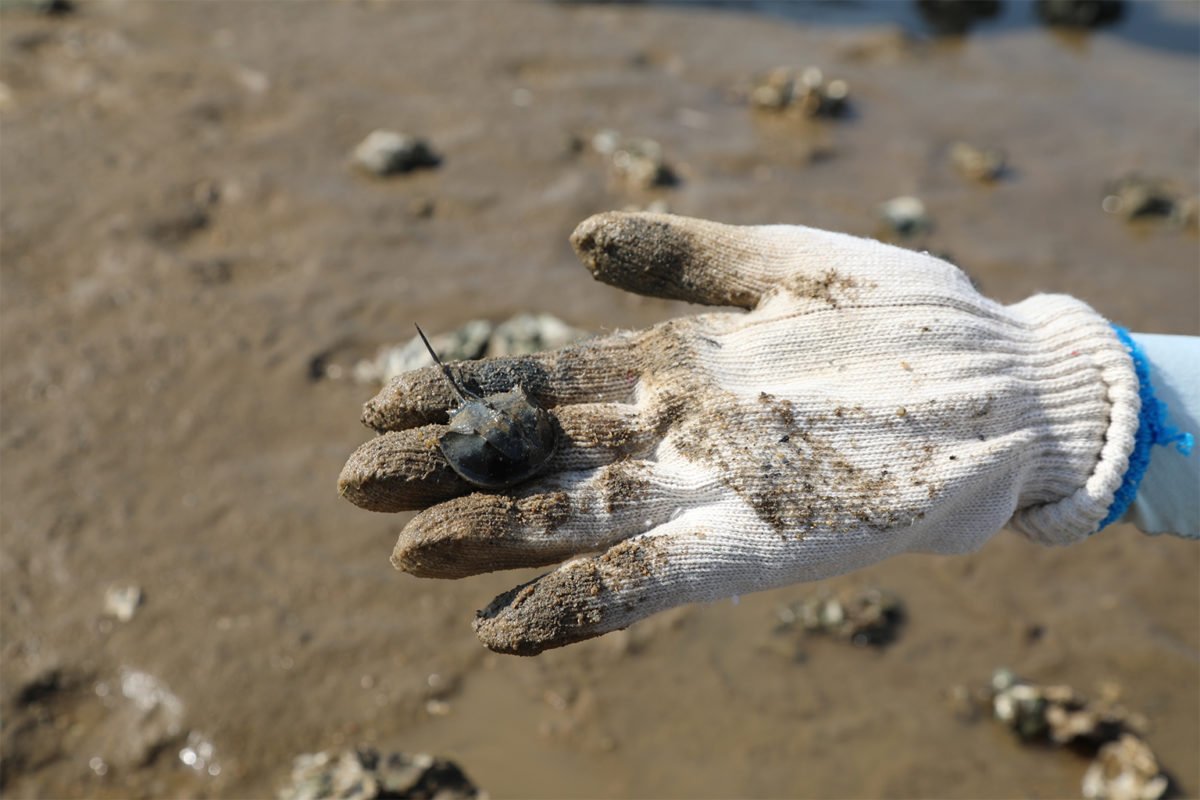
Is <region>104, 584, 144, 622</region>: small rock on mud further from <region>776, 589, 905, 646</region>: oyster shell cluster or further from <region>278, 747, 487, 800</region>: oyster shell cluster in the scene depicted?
<region>776, 589, 905, 646</region>: oyster shell cluster

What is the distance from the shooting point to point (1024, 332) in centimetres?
247

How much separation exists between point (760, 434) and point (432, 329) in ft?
8.68

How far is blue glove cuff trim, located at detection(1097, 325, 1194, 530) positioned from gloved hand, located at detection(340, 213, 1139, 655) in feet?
0.23

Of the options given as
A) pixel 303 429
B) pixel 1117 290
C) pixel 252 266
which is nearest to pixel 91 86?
pixel 252 266

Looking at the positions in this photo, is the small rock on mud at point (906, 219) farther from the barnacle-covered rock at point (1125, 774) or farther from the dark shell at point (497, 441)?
the dark shell at point (497, 441)

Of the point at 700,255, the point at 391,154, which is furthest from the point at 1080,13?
the point at 700,255

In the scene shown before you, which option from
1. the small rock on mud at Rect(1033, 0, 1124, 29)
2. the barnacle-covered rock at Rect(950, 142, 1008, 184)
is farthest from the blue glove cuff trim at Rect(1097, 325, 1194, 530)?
the small rock on mud at Rect(1033, 0, 1124, 29)

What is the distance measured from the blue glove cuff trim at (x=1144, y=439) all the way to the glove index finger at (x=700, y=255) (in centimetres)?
75

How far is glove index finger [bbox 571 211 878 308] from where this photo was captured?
Answer: 239 centimetres

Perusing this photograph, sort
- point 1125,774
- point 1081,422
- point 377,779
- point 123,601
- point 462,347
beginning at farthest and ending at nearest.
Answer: point 462,347
point 123,601
point 1125,774
point 377,779
point 1081,422

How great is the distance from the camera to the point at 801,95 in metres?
5.93

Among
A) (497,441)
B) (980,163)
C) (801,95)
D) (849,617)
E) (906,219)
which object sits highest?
(497,441)

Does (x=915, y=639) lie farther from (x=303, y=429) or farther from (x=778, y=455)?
(x=303, y=429)

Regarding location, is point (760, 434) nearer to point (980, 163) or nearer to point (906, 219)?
point (906, 219)
